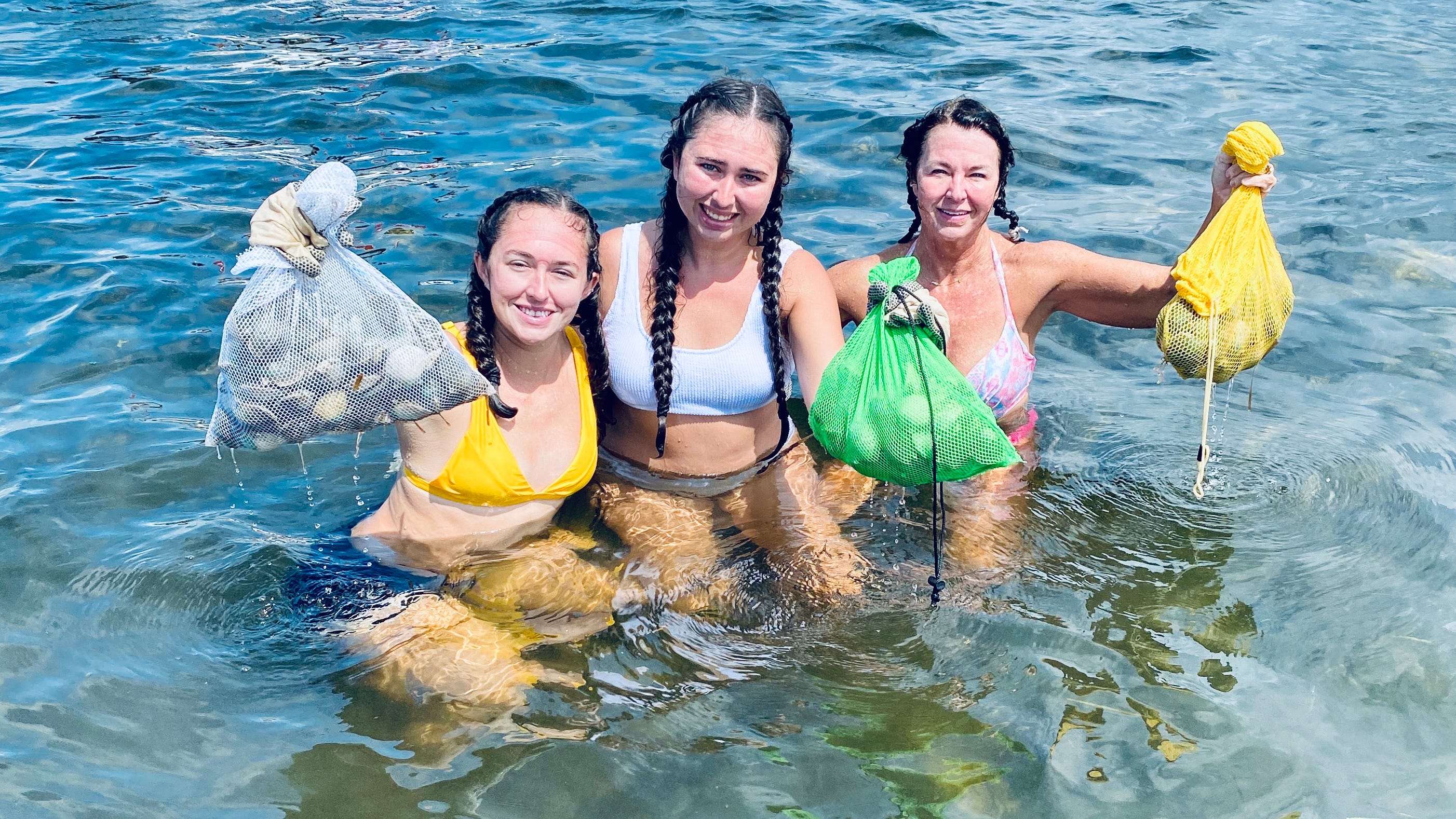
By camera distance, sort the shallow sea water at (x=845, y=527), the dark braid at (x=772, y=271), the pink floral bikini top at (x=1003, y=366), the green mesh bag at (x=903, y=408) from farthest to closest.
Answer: the pink floral bikini top at (x=1003, y=366) < the dark braid at (x=772, y=271) < the green mesh bag at (x=903, y=408) < the shallow sea water at (x=845, y=527)

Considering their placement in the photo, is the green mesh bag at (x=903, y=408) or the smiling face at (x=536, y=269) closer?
the green mesh bag at (x=903, y=408)

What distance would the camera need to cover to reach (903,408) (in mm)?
3738

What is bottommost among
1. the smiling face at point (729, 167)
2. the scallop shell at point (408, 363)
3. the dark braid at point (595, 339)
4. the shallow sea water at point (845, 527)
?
the shallow sea water at point (845, 527)

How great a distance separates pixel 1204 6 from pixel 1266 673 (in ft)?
33.6

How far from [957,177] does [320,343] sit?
2.38 metres

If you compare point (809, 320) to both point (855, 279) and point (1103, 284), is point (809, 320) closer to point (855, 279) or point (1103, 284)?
point (855, 279)

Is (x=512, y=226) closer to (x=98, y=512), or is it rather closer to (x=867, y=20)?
(x=98, y=512)

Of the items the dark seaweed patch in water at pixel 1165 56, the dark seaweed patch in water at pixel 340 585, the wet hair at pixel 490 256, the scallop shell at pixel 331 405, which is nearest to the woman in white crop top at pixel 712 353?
the wet hair at pixel 490 256

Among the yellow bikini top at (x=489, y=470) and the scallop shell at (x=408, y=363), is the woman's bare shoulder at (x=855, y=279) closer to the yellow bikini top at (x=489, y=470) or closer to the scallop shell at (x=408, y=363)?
the yellow bikini top at (x=489, y=470)

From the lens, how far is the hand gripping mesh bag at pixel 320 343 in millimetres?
3510

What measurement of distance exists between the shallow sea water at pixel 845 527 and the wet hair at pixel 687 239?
2.59 ft

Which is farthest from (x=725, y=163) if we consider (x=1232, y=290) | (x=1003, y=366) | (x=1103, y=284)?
(x=1232, y=290)

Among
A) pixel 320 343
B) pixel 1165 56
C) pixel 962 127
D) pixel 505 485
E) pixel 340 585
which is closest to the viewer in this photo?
pixel 320 343

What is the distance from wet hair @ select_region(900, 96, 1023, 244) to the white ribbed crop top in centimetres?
59
